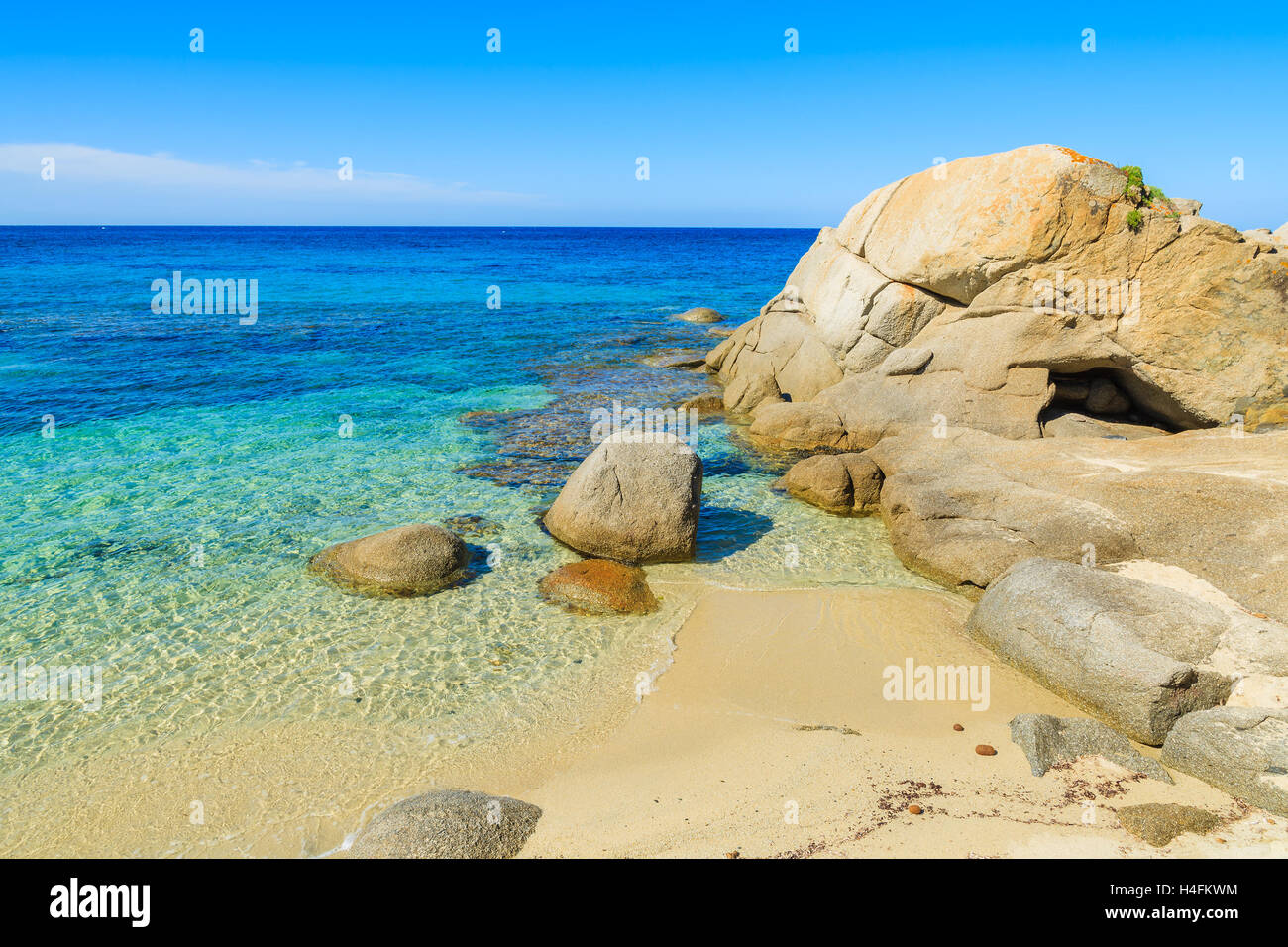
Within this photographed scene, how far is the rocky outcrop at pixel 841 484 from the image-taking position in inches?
553

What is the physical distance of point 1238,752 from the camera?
6656mm

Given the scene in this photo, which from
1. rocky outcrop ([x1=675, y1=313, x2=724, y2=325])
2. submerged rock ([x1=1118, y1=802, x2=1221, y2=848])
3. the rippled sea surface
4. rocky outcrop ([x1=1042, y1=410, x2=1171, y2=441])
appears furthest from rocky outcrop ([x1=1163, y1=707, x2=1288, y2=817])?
rocky outcrop ([x1=675, y1=313, x2=724, y2=325])

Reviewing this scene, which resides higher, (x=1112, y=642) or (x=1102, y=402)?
(x=1102, y=402)

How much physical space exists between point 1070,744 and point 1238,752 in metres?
1.32

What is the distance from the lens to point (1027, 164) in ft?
51.5

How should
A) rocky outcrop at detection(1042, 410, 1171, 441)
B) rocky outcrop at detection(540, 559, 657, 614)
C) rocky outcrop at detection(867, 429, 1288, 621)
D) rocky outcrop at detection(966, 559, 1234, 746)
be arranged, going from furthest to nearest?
1. rocky outcrop at detection(1042, 410, 1171, 441)
2. rocky outcrop at detection(540, 559, 657, 614)
3. rocky outcrop at detection(867, 429, 1288, 621)
4. rocky outcrop at detection(966, 559, 1234, 746)

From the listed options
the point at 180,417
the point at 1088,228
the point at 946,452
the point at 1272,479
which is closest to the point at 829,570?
the point at 946,452

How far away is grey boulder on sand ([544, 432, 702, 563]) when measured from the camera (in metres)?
11.9

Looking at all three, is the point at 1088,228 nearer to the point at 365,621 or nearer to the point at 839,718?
the point at 839,718

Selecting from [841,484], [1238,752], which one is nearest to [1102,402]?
[841,484]

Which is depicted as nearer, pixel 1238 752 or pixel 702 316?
pixel 1238 752

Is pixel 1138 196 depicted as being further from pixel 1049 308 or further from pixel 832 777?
pixel 832 777

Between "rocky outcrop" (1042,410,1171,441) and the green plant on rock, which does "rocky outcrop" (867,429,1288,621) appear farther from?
the green plant on rock

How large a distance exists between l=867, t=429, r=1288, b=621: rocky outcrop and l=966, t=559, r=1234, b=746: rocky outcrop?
57.2 inches
